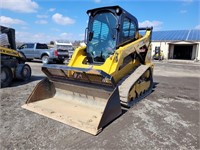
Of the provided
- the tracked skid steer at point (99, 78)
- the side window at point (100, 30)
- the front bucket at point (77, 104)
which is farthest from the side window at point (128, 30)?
the front bucket at point (77, 104)

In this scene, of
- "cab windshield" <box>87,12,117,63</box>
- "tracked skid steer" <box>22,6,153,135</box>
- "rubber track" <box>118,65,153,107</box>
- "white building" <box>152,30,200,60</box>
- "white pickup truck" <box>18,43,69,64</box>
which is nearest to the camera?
"tracked skid steer" <box>22,6,153,135</box>

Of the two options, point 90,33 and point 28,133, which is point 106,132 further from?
point 90,33

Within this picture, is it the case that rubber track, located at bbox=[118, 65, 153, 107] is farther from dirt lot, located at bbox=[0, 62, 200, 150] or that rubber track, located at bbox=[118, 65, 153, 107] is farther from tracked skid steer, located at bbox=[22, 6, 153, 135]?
dirt lot, located at bbox=[0, 62, 200, 150]

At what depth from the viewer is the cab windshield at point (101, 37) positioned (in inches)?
185

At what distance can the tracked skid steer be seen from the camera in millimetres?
3498

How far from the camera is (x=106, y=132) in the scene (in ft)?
10.2

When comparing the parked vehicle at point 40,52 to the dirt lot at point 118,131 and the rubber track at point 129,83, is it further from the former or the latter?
the rubber track at point 129,83

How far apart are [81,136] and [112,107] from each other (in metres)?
0.80

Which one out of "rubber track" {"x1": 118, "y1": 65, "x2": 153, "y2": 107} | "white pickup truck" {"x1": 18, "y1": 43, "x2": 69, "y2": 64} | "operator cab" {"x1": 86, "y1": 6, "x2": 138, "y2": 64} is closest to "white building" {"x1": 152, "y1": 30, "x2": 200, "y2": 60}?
"white pickup truck" {"x1": 18, "y1": 43, "x2": 69, "y2": 64}

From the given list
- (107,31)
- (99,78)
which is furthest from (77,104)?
(107,31)

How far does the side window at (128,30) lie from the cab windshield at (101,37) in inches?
12.0

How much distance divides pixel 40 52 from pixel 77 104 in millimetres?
12481

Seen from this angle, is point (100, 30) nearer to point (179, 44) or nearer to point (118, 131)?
point (118, 131)

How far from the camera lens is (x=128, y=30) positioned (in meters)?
5.08
